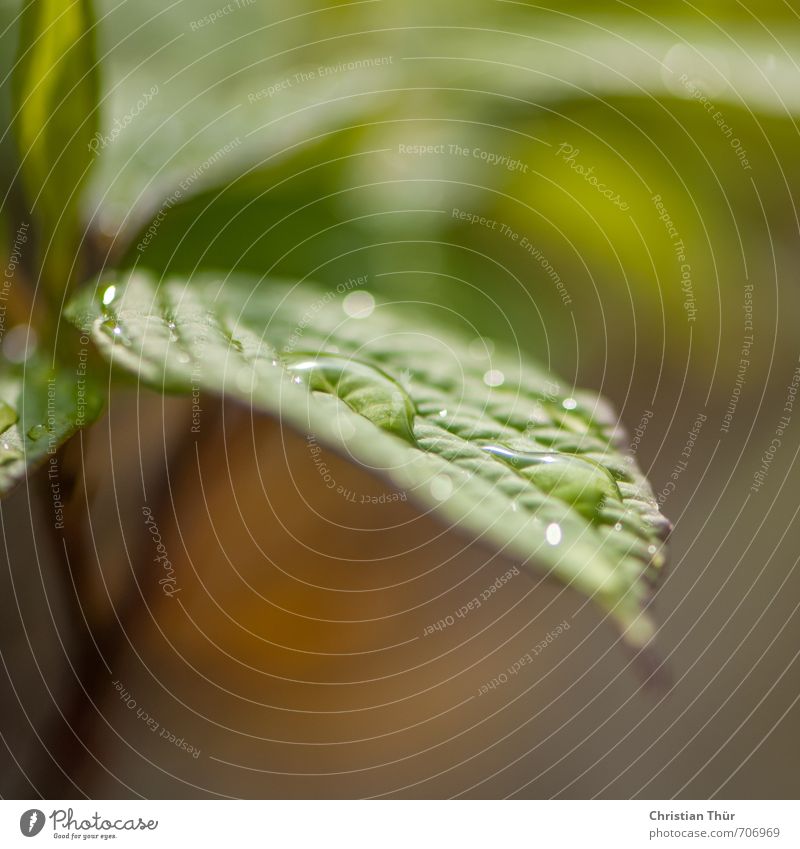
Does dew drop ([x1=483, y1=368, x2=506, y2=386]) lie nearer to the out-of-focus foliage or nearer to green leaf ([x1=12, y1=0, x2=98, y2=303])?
the out-of-focus foliage

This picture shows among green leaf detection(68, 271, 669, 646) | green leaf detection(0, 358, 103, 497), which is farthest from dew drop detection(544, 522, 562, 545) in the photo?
green leaf detection(0, 358, 103, 497)

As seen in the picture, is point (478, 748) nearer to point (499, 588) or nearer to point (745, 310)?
point (499, 588)

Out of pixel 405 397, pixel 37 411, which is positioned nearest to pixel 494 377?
pixel 405 397

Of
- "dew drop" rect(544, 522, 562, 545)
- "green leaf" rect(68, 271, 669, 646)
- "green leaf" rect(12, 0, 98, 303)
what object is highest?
"green leaf" rect(12, 0, 98, 303)

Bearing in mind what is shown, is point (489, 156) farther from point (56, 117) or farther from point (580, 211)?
point (56, 117)

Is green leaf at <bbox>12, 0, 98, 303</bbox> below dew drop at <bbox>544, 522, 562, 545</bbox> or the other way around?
the other way around

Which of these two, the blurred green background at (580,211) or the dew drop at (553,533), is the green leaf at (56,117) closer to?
the blurred green background at (580,211)
